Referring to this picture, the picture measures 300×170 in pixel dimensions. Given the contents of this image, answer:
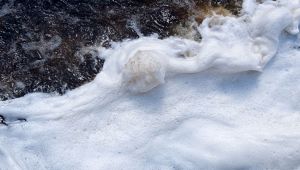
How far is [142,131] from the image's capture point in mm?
4422

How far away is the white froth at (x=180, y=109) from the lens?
4.31 m

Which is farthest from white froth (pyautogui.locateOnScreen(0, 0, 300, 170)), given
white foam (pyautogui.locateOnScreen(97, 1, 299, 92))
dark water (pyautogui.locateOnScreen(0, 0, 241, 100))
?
dark water (pyautogui.locateOnScreen(0, 0, 241, 100))

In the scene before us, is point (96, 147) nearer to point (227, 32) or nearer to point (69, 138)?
point (69, 138)

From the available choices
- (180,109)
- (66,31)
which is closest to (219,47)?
(180,109)

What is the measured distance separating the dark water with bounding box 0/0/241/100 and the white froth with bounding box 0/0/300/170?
0.16 m

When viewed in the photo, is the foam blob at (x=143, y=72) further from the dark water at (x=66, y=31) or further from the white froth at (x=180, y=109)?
the dark water at (x=66, y=31)

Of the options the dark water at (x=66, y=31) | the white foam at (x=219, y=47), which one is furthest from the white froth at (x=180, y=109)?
the dark water at (x=66, y=31)

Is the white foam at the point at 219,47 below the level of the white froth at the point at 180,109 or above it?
above

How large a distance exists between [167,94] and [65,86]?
1.12 m

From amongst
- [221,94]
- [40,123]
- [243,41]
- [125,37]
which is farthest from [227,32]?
[40,123]

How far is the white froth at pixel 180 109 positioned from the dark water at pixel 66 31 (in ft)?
0.52

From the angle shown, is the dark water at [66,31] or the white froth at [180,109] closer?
the white froth at [180,109]

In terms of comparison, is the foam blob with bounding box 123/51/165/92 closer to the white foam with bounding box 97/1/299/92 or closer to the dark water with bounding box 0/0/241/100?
the white foam with bounding box 97/1/299/92

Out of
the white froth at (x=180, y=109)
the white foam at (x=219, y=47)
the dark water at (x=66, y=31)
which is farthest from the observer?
the dark water at (x=66, y=31)
